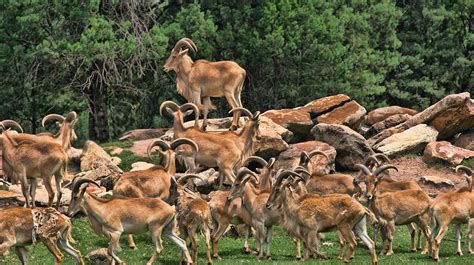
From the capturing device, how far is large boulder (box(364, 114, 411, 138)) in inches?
1378

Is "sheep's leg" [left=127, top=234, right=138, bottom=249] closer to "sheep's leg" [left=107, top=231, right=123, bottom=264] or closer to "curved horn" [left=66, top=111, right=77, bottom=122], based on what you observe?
"sheep's leg" [left=107, top=231, right=123, bottom=264]

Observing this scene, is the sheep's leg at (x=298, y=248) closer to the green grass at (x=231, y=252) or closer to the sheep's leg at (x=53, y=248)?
the green grass at (x=231, y=252)

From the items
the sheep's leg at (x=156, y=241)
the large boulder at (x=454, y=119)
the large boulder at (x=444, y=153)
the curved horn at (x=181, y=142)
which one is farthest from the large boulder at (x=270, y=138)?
the sheep's leg at (x=156, y=241)

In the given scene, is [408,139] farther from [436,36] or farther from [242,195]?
[436,36]

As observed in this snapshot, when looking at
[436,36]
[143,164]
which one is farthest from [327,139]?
[436,36]

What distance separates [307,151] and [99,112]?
12.1 metres

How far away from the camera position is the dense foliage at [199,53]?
35938mm

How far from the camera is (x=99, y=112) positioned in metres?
39.3

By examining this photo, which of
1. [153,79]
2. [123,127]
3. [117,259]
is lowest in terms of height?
[123,127]

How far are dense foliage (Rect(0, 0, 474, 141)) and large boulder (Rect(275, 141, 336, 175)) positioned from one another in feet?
27.6

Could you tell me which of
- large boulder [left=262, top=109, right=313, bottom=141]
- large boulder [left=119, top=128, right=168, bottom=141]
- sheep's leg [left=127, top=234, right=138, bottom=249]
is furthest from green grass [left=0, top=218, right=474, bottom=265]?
large boulder [left=119, top=128, right=168, bottom=141]

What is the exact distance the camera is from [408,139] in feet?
107

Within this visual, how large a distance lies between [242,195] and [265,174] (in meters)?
2.88

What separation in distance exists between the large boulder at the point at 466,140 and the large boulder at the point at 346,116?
3.44m
